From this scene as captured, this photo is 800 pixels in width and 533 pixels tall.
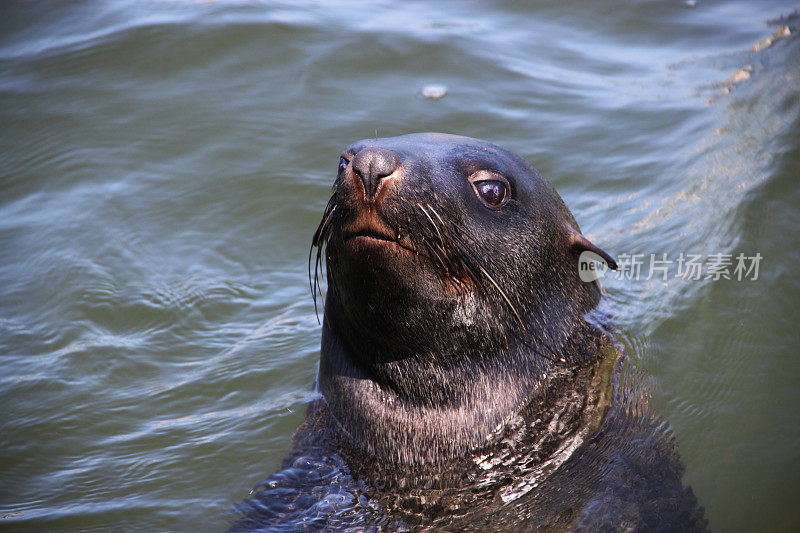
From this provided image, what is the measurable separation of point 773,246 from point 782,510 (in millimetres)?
2601

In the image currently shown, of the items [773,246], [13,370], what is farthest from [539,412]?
[13,370]

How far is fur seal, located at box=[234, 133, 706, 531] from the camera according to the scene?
12.0 feet

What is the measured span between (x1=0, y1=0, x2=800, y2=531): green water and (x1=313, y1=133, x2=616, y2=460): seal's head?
1014 mm

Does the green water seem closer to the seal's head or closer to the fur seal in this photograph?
the fur seal

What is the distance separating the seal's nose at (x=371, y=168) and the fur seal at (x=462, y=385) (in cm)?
7

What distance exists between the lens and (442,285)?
3.69m

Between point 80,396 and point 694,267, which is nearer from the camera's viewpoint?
point 80,396

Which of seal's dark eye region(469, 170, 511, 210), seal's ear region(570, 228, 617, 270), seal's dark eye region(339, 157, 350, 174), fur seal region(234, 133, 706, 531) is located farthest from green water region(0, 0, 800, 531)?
seal's dark eye region(339, 157, 350, 174)

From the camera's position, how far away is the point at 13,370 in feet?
18.6

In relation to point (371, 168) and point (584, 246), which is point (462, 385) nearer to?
point (584, 246)

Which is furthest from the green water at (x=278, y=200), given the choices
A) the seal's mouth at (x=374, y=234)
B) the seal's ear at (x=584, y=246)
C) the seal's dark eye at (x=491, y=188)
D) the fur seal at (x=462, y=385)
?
the seal's mouth at (x=374, y=234)

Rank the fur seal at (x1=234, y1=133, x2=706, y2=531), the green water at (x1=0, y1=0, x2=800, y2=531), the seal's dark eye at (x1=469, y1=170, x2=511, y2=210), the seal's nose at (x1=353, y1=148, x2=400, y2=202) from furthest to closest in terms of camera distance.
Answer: the green water at (x1=0, y1=0, x2=800, y2=531), the seal's dark eye at (x1=469, y1=170, x2=511, y2=210), the fur seal at (x1=234, y1=133, x2=706, y2=531), the seal's nose at (x1=353, y1=148, x2=400, y2=202)

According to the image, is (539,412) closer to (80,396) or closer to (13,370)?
(80,396)

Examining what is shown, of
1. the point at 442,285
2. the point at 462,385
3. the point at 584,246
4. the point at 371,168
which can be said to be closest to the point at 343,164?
the point at 371,168
